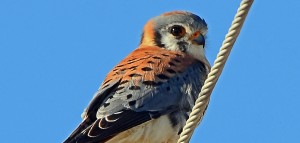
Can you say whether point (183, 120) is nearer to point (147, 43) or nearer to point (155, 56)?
point (155, 56)

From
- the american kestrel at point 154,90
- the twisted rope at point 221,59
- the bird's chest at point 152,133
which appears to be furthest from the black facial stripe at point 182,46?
the twisted rope at point 221,59

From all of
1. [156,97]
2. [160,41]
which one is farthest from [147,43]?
[156,97]

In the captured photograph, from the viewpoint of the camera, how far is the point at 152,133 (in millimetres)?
6281

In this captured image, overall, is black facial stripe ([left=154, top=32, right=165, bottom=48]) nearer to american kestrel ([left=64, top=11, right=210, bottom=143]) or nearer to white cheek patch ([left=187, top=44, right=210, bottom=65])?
american kestrel ([left=64, top=11, right=210, bottom=143])

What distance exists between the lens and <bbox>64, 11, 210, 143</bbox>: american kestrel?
6.10m

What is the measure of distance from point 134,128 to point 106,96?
1.69 ft

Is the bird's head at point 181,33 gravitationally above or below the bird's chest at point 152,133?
above

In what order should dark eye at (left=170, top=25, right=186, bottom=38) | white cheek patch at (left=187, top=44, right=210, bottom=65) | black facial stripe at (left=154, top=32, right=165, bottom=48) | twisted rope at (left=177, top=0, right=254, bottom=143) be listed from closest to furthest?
1. twisted rope at (left=177, top=0, right=254, bottom=143)
2. white cheek patch at (left=187, top=44, right=210, bottom=65)
3. dark eye at (left=170, top=25, right=186, bottom=38)
4. black facial stripe at (left=154, top=32, right=165, bottom=48)

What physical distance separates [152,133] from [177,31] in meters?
1.75

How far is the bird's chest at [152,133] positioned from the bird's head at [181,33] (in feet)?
4.38

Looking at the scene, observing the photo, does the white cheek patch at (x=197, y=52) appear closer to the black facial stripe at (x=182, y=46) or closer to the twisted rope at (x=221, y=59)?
the black facial stripe at (x=182, y=46)

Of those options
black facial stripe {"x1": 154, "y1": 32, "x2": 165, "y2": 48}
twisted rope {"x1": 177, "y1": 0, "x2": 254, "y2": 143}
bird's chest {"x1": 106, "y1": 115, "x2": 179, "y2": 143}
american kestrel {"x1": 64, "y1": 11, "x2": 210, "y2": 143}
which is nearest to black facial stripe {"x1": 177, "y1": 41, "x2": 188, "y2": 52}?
american kestrel {"x1": 64, "y1": 11, "x2": 210, "y2": 143}

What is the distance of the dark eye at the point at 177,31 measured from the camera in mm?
7699

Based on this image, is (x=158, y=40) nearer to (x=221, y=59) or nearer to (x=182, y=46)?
(x=182, y=46)
